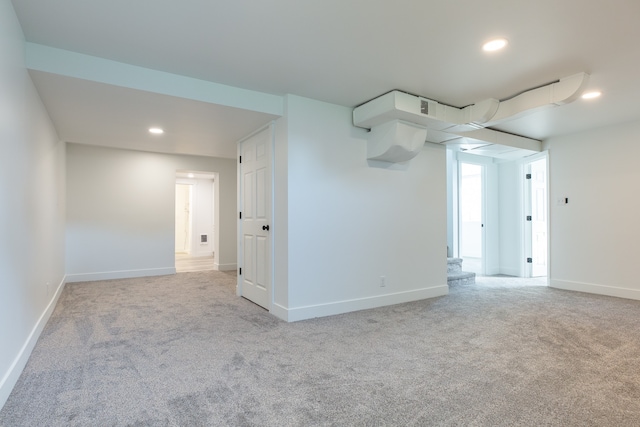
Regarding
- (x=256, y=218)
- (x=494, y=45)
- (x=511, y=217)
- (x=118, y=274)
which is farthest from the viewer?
(x=511, y=217)

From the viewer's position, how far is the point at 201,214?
30.5 ft

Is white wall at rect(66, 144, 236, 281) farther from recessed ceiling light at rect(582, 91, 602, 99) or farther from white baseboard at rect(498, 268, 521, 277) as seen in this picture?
white baseboard at rect(498, 268, 521, 277)

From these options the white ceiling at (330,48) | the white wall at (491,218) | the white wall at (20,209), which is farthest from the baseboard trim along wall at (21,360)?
the white wall at (491,218)

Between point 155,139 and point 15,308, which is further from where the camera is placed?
point 155,139

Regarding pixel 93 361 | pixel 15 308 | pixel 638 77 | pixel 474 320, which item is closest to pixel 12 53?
pixel 15 308

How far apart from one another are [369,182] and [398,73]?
4.33 ft

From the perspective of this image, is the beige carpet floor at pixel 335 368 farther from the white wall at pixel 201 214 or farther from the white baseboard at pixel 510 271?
the white wall at pixel 201 214

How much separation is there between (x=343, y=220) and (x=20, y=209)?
2.70m

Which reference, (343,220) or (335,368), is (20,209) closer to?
(335,368)

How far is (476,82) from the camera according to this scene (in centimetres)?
314

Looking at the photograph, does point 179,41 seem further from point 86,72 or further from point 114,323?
point 114,323

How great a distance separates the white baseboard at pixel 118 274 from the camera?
537 cm

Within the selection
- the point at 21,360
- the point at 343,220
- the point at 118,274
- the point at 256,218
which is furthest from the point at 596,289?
the point at 118,274

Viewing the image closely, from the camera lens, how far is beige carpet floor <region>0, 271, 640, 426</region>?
1.77 m
